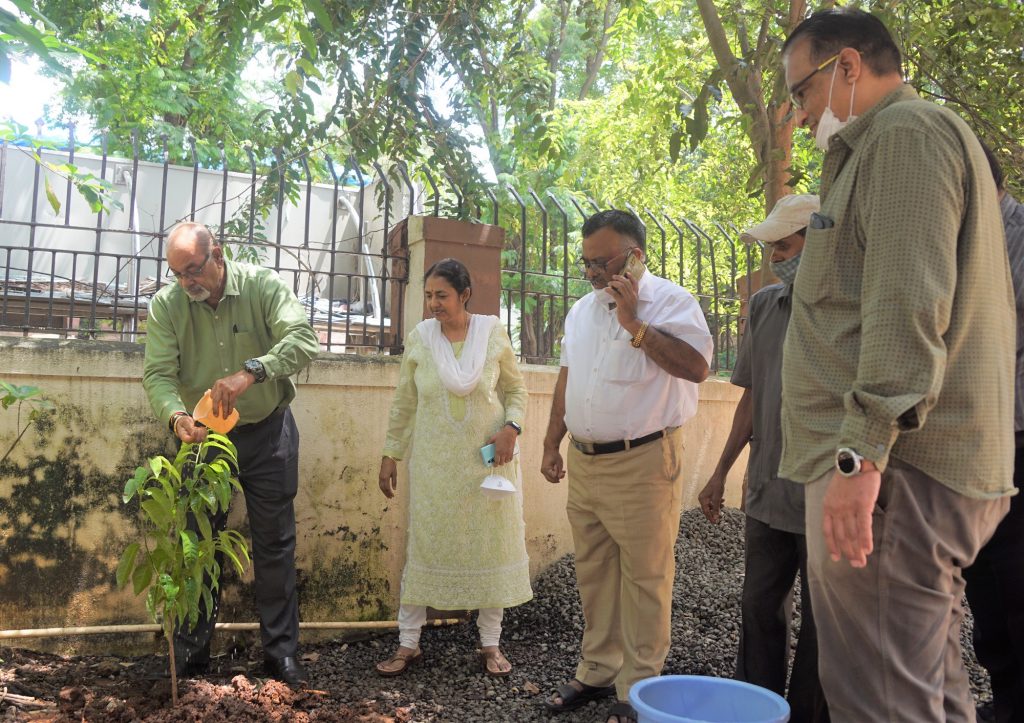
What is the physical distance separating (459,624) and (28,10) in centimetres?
391

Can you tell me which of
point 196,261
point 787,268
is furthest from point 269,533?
point 787,268

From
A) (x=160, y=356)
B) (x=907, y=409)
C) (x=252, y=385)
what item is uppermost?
(x=160, y=356)

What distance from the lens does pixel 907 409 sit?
5.70 ft

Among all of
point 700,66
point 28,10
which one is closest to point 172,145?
point 700,66

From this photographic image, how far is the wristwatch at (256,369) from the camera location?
3797 millimetres

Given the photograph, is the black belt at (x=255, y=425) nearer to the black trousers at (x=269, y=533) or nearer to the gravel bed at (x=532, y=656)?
the black trousers at (x=269, y=533)

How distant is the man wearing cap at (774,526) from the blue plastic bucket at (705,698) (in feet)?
2.52

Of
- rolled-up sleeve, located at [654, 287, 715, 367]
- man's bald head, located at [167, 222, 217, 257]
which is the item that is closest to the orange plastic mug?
man's bald head, located at [167, 222, 217, 257]

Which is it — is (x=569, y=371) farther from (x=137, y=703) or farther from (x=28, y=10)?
(x=28, y=10)

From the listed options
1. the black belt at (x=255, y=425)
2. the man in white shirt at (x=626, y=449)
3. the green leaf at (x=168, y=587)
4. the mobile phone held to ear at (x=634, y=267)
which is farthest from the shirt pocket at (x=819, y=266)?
the black belt at (x=255, y=425)

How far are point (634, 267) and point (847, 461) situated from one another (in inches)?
78.7

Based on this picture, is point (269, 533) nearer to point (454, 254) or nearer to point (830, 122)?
point (454, 254)

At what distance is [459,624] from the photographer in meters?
5.08

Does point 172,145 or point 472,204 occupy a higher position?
point 172,145
